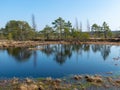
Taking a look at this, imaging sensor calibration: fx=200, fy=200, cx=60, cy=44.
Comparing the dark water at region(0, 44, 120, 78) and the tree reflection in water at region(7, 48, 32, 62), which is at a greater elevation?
the tree reflection in water at region(7, 48, 32, 62)

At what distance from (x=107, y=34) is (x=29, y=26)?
A: 32.0m

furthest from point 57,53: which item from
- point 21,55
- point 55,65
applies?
point 55,65

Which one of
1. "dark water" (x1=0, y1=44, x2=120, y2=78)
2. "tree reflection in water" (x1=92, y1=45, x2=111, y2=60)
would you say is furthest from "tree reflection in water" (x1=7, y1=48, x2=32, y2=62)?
"tree reflection in water" (x1=92, y1=45, x2=111, y2=60)

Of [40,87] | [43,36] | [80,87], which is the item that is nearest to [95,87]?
[80,87]

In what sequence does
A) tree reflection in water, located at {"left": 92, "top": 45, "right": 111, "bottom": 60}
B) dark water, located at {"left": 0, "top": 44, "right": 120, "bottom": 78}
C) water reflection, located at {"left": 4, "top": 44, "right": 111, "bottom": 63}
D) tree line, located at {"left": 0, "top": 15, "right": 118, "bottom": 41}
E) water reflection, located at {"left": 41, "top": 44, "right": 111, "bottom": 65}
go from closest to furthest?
dark water, located at {"left": 0, "top": 44, "right": 120, "bottom": 78} < water reflection, located at {"left": 4, "top": 44, "right": 111, "bottom": 63} < water reflection, located at {"left": 41, "top": 44, "right": 111, "bottom": 65} < tree reflection in water, located at {"left": 92, "top": 45, "right": 111, "bottom": 60} < tree line, located at {"left": 0, "top": 15, "right": 118, "bottom": 41}

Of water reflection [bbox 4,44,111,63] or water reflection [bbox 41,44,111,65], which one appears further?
water reflection [bbox 41,44,111,65]

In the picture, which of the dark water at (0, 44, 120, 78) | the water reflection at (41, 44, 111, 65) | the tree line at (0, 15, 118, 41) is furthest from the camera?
the tree line at (0, 15, 118, 41)

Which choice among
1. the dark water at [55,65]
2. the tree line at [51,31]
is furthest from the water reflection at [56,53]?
the tree line at [51,31]

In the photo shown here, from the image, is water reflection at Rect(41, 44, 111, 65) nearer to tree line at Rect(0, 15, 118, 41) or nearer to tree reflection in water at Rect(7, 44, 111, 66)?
tree reflection in water at Rect(7, 44, 111, 66)

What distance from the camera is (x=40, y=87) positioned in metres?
14.3

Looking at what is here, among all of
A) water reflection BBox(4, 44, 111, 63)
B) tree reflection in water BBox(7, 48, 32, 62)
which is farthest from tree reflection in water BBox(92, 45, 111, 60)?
tree reflection in water BBox(7, 48, 32, 62)

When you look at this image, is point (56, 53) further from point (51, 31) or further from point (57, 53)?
point (51, 31)

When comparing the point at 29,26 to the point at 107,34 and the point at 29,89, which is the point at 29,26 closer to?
the point at 107,34

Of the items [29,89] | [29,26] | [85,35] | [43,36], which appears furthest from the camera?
[43,36]
